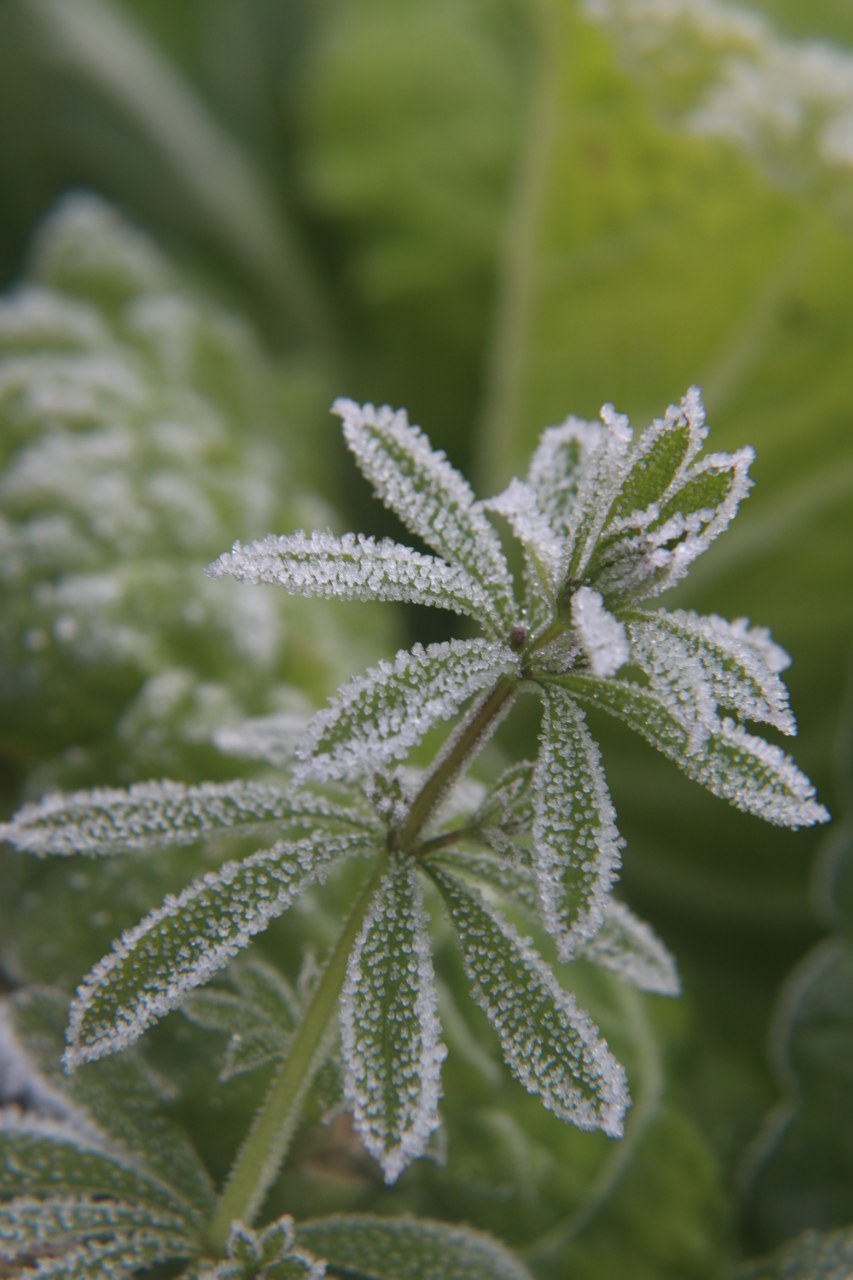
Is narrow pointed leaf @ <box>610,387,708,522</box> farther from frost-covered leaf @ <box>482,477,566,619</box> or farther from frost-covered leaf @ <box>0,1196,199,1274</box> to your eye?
frost-covered leaf @ <box>0,1196,199,1274</box>

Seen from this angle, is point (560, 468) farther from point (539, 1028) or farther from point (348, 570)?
point (539, 1028)

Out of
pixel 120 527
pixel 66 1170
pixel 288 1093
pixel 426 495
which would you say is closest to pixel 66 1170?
pixel 66 1170

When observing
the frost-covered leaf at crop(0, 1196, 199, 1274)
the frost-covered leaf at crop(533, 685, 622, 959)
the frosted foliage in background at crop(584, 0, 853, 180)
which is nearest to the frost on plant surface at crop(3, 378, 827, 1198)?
the frost-covered leaf at crop(533, 685, 622, 959)

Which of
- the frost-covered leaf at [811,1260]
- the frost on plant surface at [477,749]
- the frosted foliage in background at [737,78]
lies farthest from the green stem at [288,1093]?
the frosted foliage in background at [737,78]

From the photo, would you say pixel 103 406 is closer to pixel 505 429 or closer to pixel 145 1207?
pixel 505 429

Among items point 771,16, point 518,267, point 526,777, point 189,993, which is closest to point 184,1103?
point 189,993
